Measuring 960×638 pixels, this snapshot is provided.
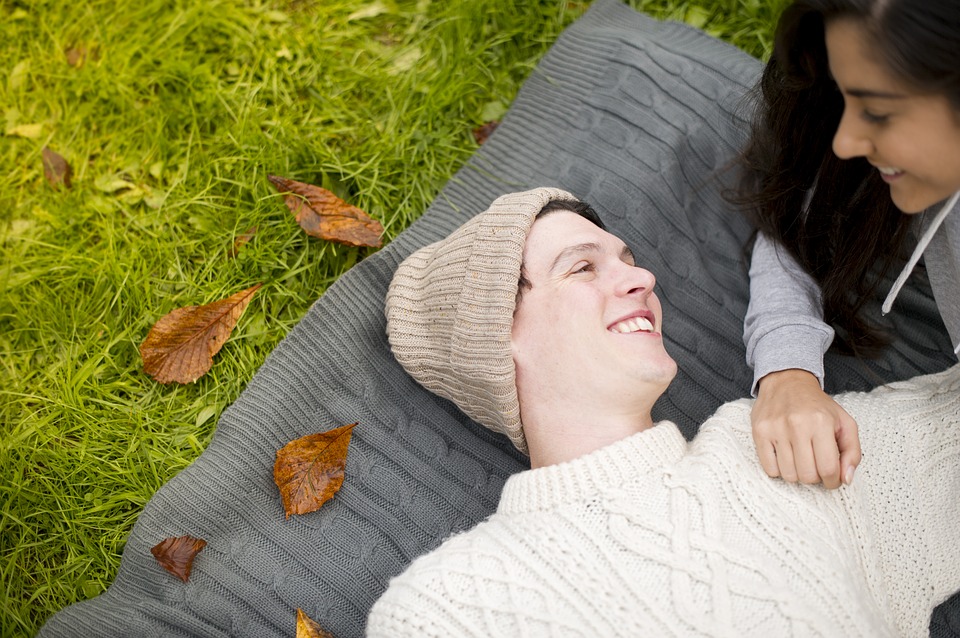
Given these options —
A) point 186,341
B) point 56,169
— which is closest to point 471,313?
point 186,341

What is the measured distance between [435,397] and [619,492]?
2.89 ft

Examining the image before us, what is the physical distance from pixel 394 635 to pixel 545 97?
7.34ft

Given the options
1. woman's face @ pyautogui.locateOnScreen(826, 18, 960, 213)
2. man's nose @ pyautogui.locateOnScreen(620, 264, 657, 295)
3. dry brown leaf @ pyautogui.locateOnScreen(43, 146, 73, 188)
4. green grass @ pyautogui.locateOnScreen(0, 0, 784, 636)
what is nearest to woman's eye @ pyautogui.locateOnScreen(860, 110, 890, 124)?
woman's face @ pyautogui.locateOnScreen(826, 18, 960, 213)

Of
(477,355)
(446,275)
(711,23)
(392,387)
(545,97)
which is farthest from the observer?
(711,23)

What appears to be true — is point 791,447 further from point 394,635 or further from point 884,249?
point 394,635

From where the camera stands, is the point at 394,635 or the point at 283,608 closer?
the point at 394,635

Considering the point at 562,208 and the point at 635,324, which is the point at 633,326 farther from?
the point at 562,208

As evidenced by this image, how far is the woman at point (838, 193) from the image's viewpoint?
5.33 feet

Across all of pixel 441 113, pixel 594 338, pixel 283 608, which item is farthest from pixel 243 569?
pixel 441 113

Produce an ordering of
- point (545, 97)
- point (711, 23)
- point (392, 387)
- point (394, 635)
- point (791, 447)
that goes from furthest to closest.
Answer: point (711, 23)
point (545, 97)
point (392, 387)
point (791, 447)
point (394, 635)

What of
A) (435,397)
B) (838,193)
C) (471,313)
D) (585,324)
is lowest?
(435,397)

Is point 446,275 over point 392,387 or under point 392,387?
over

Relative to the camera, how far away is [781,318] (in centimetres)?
242

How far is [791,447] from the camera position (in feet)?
6.73
